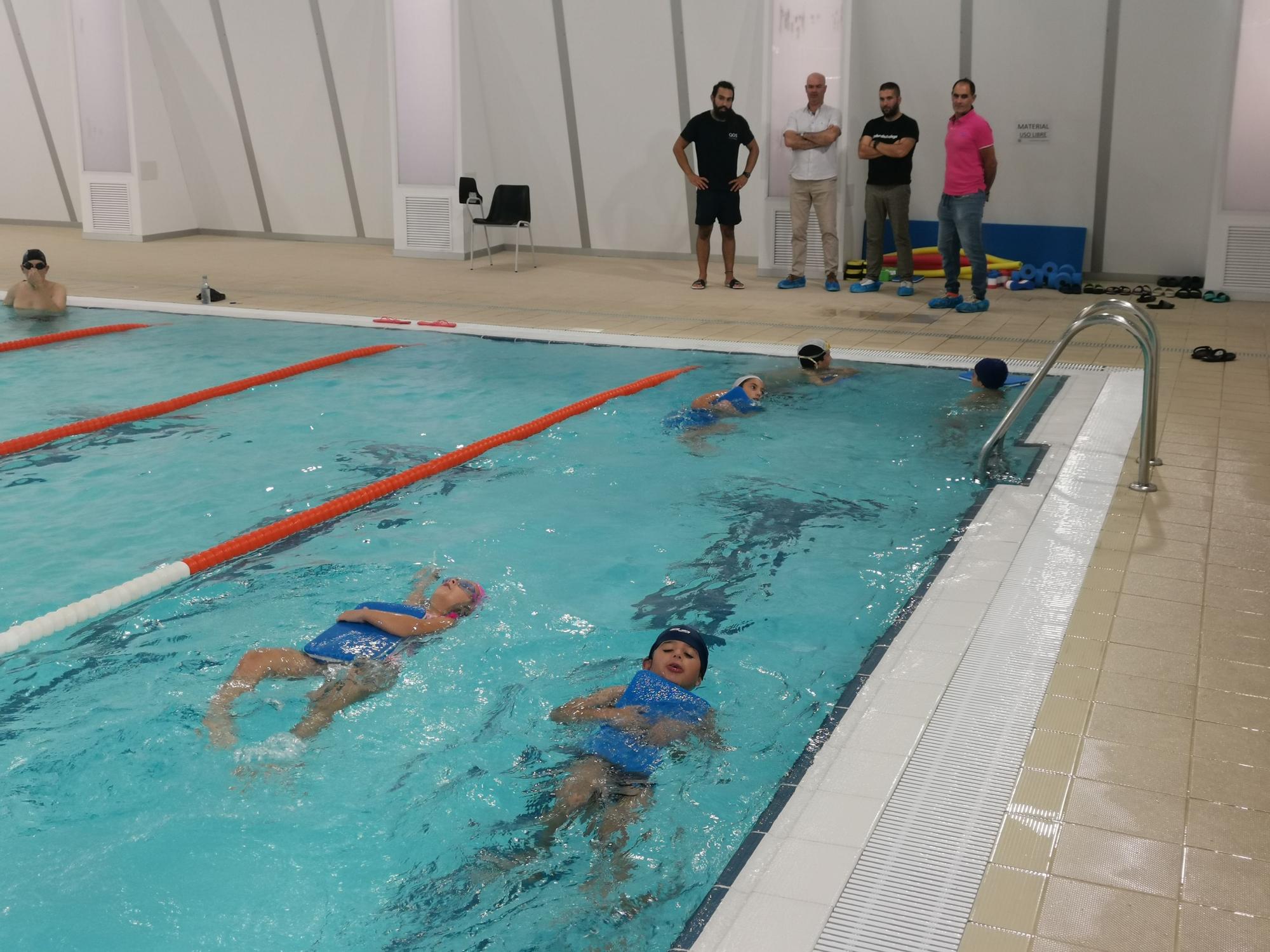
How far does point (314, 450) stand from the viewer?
230 inches

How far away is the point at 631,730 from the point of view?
301cm

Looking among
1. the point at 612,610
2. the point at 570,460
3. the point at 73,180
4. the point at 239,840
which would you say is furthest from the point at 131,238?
the point at 239,840

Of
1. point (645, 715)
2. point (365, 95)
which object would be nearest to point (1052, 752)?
point (645, 715)

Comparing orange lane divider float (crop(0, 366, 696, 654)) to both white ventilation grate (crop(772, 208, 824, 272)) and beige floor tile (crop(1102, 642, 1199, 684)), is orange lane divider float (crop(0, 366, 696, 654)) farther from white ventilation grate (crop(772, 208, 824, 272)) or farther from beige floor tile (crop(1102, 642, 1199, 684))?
white ventilation grate (crop(772, 208, 824, 272))

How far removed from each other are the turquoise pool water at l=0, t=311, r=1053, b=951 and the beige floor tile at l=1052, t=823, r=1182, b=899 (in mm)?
756

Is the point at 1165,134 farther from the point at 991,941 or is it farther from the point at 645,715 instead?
the point at 991,941

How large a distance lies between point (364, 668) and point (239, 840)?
2.49 ft

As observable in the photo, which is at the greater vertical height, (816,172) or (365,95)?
(365,95)

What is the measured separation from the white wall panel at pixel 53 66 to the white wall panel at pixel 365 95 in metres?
3.63

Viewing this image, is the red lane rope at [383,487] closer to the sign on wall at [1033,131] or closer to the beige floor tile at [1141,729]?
the beige floor tile at [1141,729]

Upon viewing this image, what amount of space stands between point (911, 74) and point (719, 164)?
84.4 inches

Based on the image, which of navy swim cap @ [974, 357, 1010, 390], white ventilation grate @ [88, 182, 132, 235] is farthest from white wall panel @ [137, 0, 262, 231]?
navy swim cap @ [974, 357, 1010, 390]

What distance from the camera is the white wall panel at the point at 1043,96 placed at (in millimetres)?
9922

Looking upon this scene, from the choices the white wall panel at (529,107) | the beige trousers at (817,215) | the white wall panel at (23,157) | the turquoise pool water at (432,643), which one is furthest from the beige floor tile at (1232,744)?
the white wall panel at (23,157)
